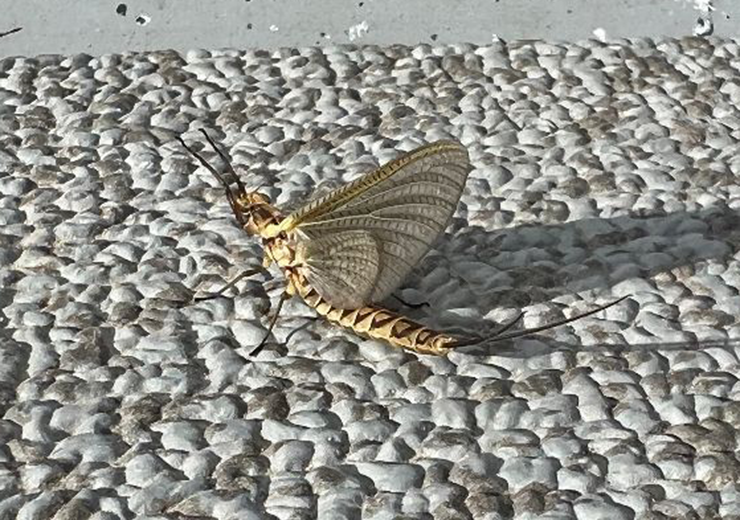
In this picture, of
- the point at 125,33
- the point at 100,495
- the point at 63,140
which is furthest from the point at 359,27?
the point at 100,495

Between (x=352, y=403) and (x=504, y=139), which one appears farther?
(x=504, y=139)

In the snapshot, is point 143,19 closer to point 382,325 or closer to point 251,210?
point 251,210

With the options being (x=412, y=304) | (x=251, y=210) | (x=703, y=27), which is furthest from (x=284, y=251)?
(x=703, y=27)

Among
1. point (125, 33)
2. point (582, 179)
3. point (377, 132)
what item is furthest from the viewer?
point (125, 33)

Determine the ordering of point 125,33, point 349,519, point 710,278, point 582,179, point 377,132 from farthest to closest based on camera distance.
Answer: point 125,33, point 377,132, point 582,179, point 710,278, point 349,519

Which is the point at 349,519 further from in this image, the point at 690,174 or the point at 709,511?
the point at 690,174

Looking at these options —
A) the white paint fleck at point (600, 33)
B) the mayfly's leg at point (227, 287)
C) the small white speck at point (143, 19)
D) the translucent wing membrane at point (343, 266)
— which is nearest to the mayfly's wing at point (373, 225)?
the translucent wing membrane at point (343, 266)
